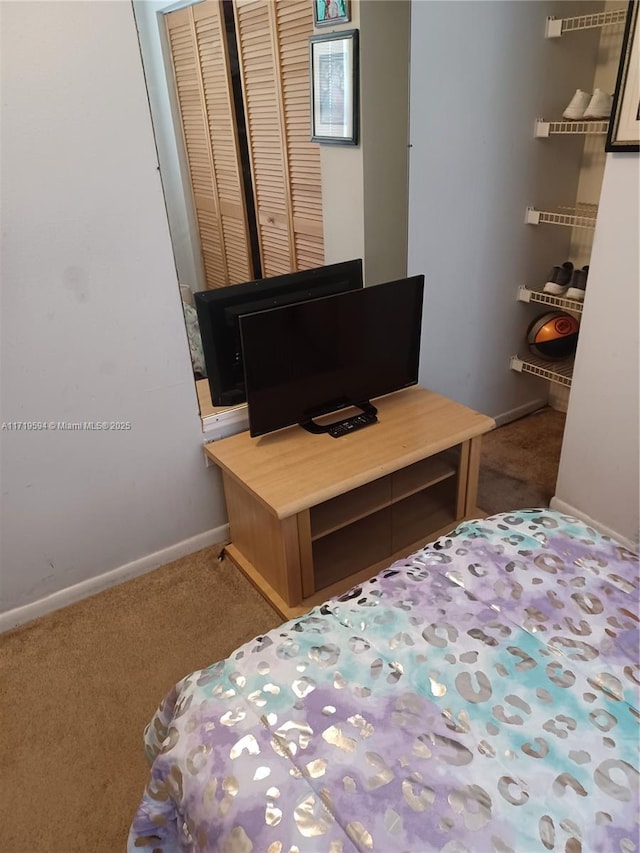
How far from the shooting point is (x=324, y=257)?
9.24ft

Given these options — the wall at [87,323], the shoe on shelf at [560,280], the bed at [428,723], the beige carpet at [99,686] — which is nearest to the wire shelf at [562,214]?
the shoe on shelf at [560,280]

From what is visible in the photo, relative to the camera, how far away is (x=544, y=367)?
119 inches

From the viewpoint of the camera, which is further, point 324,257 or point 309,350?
point 324,257

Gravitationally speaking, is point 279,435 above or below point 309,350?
below

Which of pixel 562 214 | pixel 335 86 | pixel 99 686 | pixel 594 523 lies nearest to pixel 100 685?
pixel 99 686

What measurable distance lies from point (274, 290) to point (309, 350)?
0.86 feet

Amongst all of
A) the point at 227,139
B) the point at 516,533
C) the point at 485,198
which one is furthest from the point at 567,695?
the point at 227,139

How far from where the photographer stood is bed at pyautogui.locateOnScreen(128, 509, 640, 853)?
2.86ft

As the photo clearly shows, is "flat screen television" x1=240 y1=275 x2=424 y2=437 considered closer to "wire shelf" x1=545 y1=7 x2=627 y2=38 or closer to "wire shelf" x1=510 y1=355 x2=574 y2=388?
"wire shelf" x1=510 y1=355 x2=574 y2=388

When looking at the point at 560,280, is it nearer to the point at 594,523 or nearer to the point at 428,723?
the point at 594,523

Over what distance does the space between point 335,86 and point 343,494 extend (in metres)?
1.69

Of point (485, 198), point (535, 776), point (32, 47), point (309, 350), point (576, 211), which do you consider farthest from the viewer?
point (576, 211)

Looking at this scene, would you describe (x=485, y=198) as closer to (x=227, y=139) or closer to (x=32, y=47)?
(x=227, y=139)

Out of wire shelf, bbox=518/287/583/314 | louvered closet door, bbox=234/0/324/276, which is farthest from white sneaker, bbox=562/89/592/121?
louvered closet door, bbox=234/0/324/276
